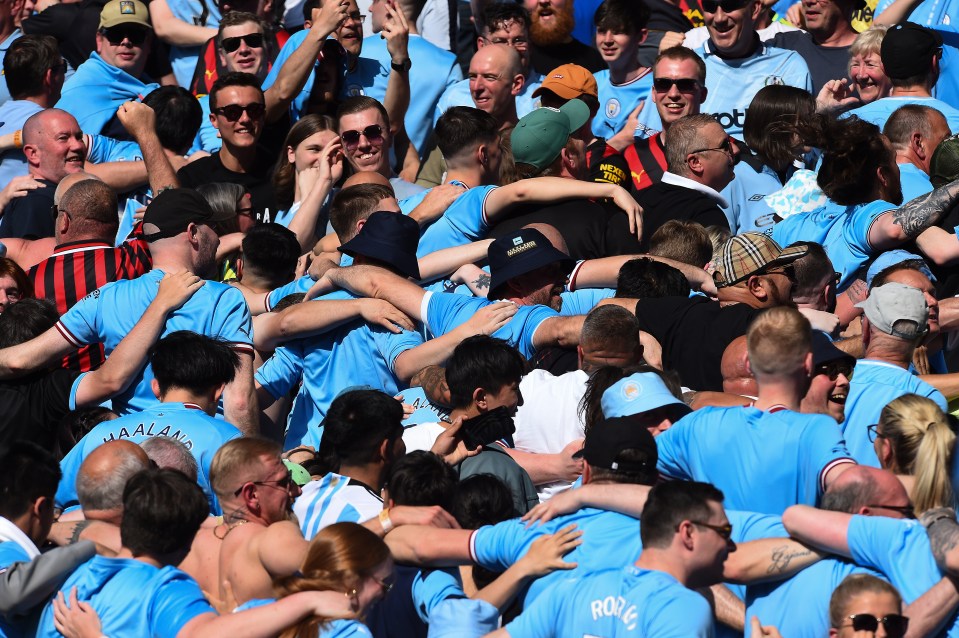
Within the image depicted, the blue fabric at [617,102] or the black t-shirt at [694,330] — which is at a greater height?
the black t-shirt at [694,330]

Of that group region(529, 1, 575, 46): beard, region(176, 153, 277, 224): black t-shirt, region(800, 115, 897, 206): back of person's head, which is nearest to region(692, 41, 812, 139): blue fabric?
region(529, 1, 575, 46): beard

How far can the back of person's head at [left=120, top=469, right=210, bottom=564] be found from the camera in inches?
207

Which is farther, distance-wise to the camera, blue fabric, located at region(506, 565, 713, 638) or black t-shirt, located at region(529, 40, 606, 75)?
black t-shirt, located at region(529, 40, 606, 75)

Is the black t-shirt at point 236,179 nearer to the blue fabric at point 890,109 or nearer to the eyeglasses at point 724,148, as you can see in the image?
the eyeglasses at point 724,148

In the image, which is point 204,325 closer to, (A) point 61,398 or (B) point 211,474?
(A) point 61,398

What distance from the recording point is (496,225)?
8.38 metres

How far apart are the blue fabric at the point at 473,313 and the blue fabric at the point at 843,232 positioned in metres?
1.60

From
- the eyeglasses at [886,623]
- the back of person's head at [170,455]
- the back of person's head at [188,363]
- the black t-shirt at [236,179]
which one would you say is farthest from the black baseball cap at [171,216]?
the eyeglasses at [886,623]

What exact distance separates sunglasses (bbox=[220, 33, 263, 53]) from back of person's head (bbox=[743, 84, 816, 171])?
11.5ft

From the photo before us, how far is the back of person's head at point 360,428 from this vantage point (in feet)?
20.0

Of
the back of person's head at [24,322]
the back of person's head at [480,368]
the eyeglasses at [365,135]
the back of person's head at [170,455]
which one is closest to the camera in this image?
the back of person's head at [170,455]

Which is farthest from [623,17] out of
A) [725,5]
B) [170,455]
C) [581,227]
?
[170,455]

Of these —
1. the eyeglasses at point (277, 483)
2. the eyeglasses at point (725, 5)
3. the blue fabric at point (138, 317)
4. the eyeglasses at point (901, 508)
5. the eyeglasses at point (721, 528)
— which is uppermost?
the eyeglasses at point (725, 5)

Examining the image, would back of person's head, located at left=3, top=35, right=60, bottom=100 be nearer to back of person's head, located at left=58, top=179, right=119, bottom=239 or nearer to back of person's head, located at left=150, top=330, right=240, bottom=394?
back of person's head, located at left=58, top=179, right=119, bottom=239
